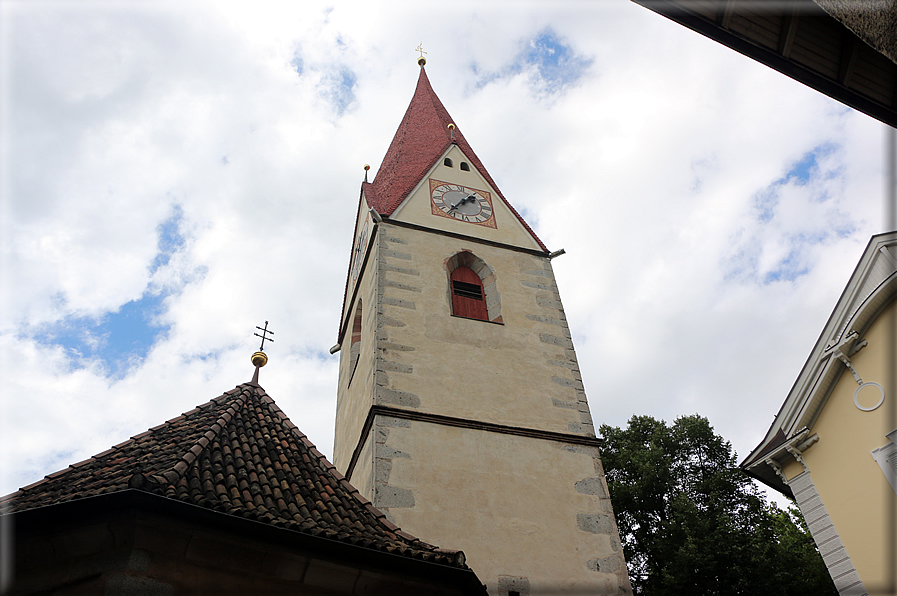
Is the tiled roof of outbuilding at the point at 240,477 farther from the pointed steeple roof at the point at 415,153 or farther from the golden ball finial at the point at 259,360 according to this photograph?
the pointed steeple roof at the point at 415,153

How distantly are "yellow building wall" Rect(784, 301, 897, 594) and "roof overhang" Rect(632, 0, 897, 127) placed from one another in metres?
5.80

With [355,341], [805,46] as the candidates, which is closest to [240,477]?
[805,46]

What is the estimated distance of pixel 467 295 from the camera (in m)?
12.4

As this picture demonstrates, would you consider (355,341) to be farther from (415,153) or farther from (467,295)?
(415,153)

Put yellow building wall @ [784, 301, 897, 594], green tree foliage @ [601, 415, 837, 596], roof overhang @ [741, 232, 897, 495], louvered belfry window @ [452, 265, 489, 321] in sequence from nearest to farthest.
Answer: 1. yellow building wall @ [784, 301, 897, 594]
2. roof overhang @ [741, 232, 897, 495]
3. louvered belfry window @ [452, 265, 489, 321]
4. green tree foliage @ [601, 415, 837, 596]

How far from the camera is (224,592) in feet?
16.0

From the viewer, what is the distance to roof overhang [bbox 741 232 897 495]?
8328 mm

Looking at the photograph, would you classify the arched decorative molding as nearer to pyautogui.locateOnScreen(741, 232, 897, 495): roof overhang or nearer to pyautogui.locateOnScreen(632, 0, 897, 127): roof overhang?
pyautogui.locateOnScreen(741, 232, 897, 495): roof overhang

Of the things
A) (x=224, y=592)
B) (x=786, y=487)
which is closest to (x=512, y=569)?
(x=786, y=487)

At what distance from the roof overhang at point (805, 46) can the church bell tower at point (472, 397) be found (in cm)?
665

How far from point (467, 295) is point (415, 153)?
5.68 metres

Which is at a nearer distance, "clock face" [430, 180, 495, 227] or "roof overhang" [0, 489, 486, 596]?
"roof overhang" [0, 489, 486, 596]

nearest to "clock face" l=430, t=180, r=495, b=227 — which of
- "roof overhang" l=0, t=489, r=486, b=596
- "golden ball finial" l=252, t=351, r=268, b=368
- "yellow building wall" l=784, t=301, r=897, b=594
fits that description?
"golden ball finial" l=252, t=351, r=268, b=368

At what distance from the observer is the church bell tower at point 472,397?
875cm
